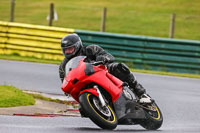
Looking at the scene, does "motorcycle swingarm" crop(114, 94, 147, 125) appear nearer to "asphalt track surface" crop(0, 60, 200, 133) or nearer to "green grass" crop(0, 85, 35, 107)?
"asphalt track surface" crop(0, 60, 200, 133)

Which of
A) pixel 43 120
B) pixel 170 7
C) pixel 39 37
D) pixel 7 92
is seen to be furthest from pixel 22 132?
pixel 170 7

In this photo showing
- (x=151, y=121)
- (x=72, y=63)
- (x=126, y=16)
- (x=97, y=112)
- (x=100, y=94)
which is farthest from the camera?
(x=126, y=16)

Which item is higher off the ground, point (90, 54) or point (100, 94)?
point (90, 54)

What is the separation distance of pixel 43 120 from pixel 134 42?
9256mm

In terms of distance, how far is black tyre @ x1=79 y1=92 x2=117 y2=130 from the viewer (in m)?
7.37

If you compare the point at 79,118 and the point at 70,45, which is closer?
the point at 70,45

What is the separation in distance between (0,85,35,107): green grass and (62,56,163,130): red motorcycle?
2497 millimetres

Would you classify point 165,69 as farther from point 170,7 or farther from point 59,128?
point 170,7

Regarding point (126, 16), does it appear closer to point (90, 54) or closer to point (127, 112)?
point (90, 54)

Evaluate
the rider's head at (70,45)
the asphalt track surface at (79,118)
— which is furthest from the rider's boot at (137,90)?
the rider's head at (70,45)

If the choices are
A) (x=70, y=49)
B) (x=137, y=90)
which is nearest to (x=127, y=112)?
(x=137, y=90)

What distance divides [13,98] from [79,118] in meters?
1.53

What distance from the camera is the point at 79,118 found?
374 inches

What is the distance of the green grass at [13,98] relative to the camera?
10.1m
